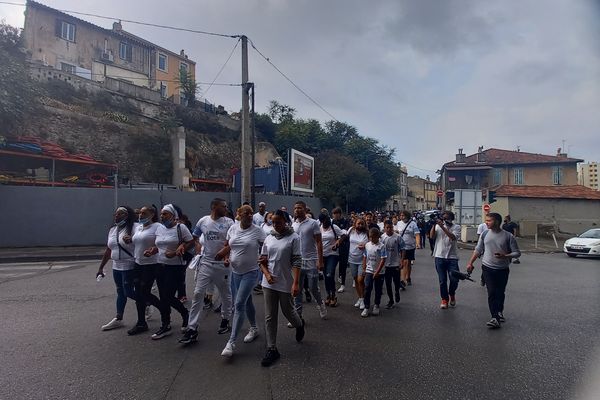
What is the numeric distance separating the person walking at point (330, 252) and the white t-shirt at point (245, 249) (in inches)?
106

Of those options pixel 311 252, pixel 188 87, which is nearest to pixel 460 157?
pixel 188 87

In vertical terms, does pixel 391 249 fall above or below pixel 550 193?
below

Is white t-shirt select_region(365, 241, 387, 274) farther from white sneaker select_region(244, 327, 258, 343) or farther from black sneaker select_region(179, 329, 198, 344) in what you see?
black sneaker select_region(179, 329, 198, 344)

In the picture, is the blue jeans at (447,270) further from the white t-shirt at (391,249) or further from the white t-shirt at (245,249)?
the white t-shirt at (245,249)

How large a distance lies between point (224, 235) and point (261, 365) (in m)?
1.79

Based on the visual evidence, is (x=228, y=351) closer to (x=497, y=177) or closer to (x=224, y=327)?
(x=224, y=327)

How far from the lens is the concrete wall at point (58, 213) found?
15812 millimetres

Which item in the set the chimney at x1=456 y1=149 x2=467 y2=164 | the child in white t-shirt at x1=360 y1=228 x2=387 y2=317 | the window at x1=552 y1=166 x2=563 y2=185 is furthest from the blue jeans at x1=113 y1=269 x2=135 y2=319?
the chimney at x1=456 y1=149 x2=467 y2=164

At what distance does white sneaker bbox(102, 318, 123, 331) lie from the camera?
552 centimetres

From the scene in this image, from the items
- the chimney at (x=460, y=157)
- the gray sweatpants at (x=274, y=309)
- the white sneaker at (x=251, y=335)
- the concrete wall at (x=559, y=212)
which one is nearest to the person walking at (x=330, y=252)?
the white sneaker at (x=251, y=335)

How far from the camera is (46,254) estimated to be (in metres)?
13.9

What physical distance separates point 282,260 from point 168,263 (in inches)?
66.3

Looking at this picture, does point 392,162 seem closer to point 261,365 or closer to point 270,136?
point 270,136

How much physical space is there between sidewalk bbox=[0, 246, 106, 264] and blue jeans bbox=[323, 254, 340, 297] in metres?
10.0
